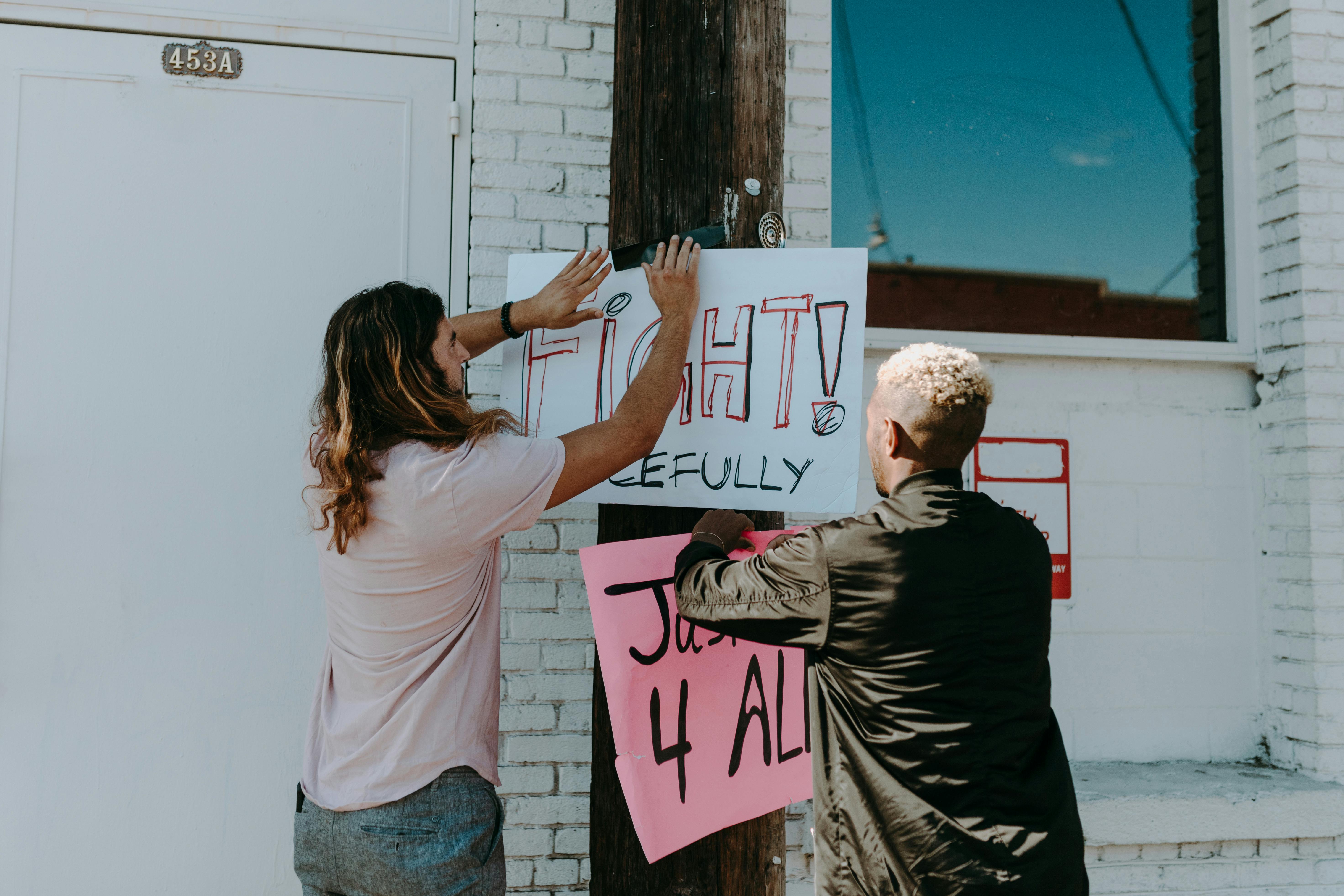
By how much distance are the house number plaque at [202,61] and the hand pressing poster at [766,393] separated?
1624 millimetres

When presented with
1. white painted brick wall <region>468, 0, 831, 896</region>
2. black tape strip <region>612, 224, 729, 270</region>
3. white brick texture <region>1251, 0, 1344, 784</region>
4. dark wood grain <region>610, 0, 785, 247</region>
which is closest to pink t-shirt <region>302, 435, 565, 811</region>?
black tape strip <region>612, 224, 729, 270</region>

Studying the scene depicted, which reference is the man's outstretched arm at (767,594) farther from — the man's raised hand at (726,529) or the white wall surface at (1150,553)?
the white wall surface at (1150,553)

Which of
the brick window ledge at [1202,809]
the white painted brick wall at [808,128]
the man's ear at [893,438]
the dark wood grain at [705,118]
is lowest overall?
the brick window ledge at [1202,809]

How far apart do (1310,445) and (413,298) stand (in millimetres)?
2904

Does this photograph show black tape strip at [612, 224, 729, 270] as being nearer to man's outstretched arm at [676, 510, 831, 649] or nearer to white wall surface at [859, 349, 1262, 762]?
man's outstretched arm at [676, 510, 831, 649]

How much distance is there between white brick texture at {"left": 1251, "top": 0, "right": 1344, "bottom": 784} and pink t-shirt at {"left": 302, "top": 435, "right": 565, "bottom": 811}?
2692mm

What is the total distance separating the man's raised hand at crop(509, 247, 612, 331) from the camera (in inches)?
72.1

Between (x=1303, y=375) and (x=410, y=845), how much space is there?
3.07 metres

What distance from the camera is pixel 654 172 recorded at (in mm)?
1747

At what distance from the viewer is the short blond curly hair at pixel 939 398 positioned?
4.70 ft

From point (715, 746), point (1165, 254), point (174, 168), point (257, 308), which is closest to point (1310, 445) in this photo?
point (1165, 254)

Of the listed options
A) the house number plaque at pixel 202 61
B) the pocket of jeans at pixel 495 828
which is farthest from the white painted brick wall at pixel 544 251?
the pocket of jeans at pixel 495 828

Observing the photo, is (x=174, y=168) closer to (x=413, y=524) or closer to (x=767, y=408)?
(x=413, y=524)

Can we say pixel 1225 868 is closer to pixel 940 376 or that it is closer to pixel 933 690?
pixel 933 690
